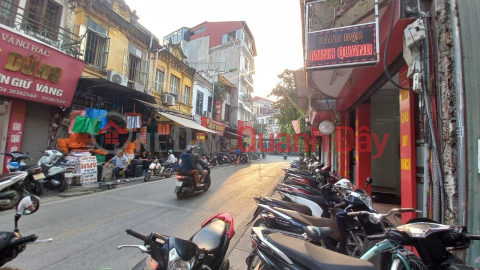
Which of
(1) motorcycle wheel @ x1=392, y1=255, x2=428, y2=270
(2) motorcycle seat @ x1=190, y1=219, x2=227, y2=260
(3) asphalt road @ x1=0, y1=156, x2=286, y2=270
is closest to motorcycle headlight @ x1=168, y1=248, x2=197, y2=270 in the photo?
(2) motorcycle seat @ x1=190, y1=219, x2=227, y2=260

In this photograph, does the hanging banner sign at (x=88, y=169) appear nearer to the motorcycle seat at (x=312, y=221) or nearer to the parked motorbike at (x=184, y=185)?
the parked motorbike at (x=184, y=185)

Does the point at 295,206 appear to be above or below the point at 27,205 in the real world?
below

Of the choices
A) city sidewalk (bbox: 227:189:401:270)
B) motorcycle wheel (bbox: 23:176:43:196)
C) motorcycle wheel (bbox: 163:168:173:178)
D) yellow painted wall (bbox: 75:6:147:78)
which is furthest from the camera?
motorcycle wheel (bbox: 163:168:173:178)

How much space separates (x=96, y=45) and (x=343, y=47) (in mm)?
10934

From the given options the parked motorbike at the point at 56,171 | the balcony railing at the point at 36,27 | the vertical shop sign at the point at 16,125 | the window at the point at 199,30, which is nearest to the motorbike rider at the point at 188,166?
the parked motorbike at the point at 56,171

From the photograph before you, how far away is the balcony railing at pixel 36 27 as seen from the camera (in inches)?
273

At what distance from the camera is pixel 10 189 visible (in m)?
4.93

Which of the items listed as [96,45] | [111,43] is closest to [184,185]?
[96,45]

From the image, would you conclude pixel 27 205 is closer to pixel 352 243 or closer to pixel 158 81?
pixel 352 243

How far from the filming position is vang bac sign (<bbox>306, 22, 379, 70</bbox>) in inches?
132

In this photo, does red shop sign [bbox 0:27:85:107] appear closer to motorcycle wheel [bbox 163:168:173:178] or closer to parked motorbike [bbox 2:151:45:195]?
parked motorbike [bbox 2:151:45:195]

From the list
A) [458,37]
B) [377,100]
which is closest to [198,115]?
[377,100]

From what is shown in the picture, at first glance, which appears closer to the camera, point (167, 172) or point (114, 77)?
point (114, 77)

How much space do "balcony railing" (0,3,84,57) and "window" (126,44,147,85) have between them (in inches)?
130
